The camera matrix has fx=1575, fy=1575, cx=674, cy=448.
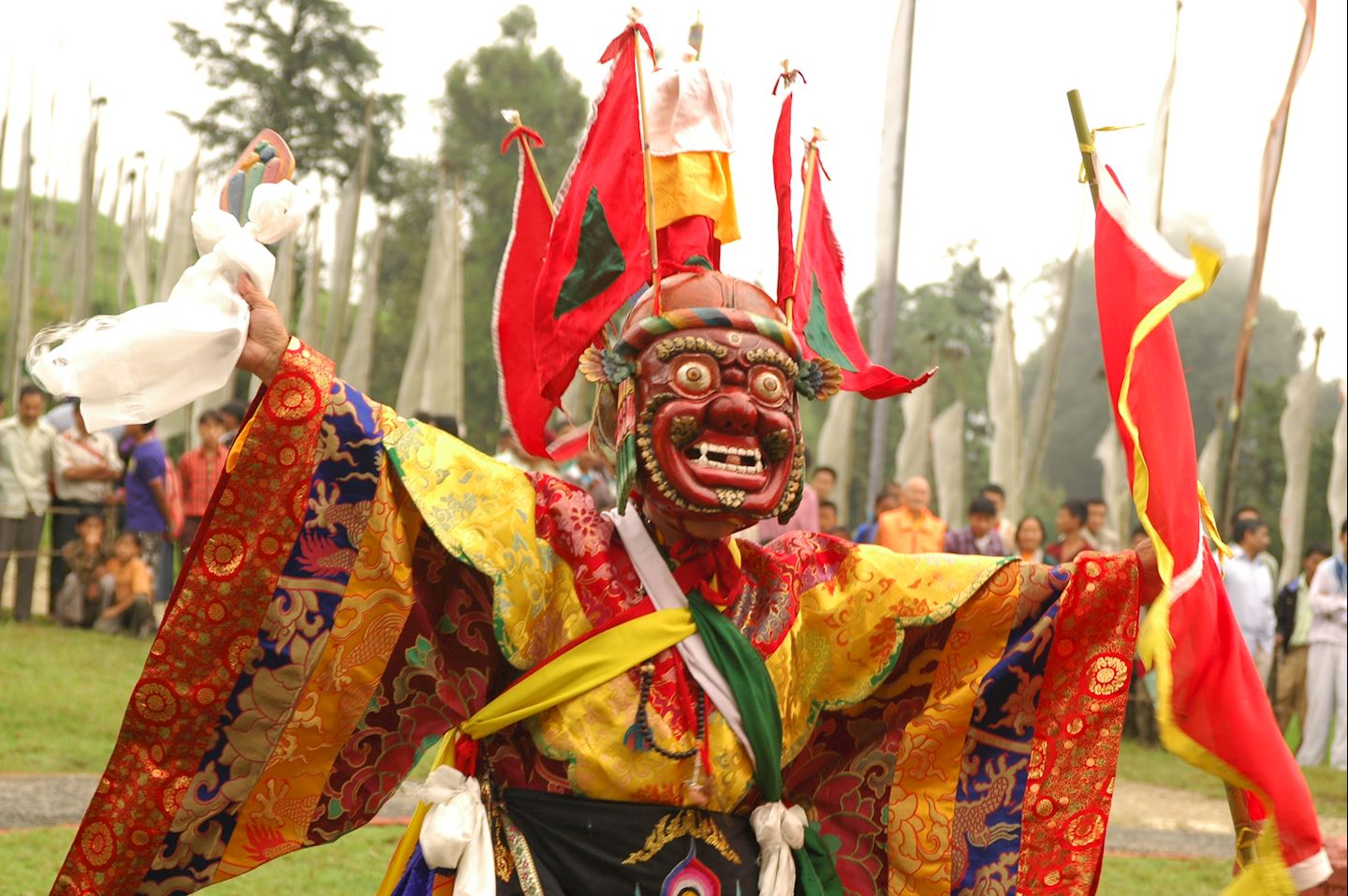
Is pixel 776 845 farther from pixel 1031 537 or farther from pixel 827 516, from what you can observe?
pixel 827 516

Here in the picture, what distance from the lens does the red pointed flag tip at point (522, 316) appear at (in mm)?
3945

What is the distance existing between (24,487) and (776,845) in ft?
30.7

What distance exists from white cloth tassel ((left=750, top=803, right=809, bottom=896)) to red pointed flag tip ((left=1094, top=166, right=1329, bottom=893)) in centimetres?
85

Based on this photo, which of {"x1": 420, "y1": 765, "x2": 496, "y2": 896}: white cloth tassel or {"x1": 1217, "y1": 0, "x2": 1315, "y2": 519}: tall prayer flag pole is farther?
{"x1": 1217, "y1": 0, "x2": 1315, "y2": 519}: tall prayer flag pole

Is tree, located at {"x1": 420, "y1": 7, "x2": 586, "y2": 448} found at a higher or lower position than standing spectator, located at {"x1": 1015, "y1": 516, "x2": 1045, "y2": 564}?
higher

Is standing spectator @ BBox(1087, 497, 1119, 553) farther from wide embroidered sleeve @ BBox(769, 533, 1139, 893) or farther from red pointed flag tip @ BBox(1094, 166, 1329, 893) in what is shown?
red pointed flag tip @ BBox(1094, 166, 1329, 893)

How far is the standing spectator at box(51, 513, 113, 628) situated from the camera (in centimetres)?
1159

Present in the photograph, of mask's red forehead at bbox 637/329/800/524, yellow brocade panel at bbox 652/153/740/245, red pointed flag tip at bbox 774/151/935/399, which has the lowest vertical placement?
mask's red forehead at bbox 637/329/800/524

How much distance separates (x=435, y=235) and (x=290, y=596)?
1485cm

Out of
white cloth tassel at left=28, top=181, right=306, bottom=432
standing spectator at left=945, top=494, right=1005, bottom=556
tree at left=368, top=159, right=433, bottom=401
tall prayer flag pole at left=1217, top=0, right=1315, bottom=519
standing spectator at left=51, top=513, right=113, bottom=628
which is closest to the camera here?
white cloth tassel at left=28, top=181, right=306, bottom=432

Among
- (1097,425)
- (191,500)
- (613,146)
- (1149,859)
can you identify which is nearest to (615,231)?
(613,146)

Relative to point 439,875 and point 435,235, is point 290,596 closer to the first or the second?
point 439,875

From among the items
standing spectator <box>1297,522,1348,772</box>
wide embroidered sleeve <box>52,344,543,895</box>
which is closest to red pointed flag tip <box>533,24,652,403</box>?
wide embroidered sleeve <box>52,344,543,895</box>

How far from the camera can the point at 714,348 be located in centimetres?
343
